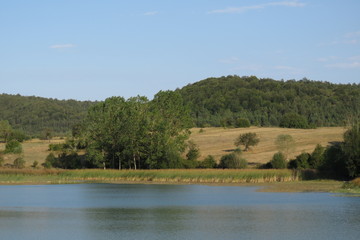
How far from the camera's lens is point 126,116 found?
78.1 meters

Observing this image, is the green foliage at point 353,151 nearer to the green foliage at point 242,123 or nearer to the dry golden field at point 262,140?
the dry golden field at point 262,140

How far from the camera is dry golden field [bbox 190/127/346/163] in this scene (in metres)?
81.6

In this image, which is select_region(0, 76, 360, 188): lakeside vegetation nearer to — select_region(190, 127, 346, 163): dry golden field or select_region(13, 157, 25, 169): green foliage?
select_region(13, 157, 25, 169): green foliage

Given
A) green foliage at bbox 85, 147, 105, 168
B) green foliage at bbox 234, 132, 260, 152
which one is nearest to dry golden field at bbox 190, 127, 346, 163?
green foliage at bbox 234, 132, 260, 152

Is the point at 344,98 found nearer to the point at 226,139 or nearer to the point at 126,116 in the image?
the point at 226,139

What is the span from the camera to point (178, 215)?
35188mm

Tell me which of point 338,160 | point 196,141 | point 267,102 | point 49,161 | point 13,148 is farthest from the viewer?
point 267,102

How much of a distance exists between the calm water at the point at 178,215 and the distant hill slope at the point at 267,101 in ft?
243

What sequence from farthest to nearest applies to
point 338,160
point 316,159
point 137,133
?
point 137,133
point 316,159
point 338,160

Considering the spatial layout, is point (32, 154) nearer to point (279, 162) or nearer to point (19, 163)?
point (19, 163)

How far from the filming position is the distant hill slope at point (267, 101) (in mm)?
124938

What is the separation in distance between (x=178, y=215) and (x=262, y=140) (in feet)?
199

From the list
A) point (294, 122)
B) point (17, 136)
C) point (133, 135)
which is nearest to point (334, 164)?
point (133, 135)

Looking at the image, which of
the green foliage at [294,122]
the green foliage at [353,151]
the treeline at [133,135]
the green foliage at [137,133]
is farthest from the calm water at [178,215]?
the green foliage at [294,122]
